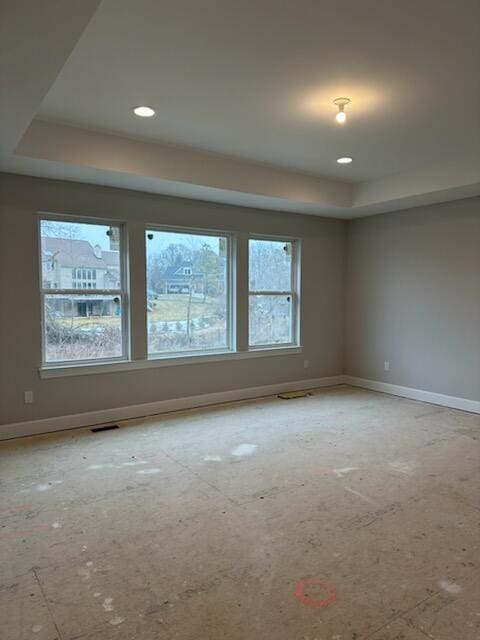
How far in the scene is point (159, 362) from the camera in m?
4.96

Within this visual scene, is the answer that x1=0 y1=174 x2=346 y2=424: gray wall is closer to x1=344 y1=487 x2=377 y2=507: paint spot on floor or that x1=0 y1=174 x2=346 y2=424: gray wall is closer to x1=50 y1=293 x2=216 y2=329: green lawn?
x1=50 y1=293 x2=216 y2=329: green lawn

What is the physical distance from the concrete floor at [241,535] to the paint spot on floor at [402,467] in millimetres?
21

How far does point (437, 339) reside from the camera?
539 centimetres

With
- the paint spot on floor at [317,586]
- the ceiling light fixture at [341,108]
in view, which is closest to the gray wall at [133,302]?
the ceiling light fixture at [341,108]

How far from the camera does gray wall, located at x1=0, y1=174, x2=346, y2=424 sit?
4.12 m

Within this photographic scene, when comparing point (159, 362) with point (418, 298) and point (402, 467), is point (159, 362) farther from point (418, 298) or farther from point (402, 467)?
point (418, 298)

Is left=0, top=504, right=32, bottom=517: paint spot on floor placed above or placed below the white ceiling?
below

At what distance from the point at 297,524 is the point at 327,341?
13.4 feet

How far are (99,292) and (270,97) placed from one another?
257cm

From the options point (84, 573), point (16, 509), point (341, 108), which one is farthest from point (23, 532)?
point (341, 108)

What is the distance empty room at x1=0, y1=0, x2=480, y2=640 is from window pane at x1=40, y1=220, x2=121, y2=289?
0.08ft

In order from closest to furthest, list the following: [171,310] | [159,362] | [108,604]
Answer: [108,604] → [159,362] → [171,310]

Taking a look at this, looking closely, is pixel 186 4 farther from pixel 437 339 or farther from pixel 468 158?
pixel 437 339

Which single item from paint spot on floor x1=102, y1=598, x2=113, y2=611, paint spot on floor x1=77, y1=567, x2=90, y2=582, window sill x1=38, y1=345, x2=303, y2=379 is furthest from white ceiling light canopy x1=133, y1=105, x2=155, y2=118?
paint spot on floor x1=102, y1=598, x2=113, y2=611
